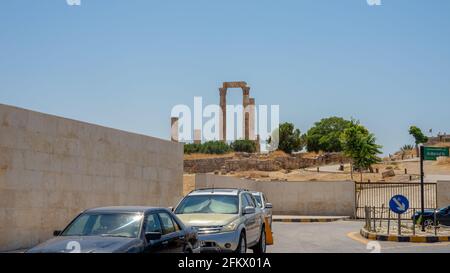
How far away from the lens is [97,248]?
28.8ft

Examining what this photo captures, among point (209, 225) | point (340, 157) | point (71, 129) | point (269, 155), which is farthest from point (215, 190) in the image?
point (340, 157)

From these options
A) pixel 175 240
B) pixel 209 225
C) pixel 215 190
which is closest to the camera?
pixel 175 240

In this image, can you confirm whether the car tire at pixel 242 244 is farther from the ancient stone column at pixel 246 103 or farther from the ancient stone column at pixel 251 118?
the ancient stone column at pixel 251 118

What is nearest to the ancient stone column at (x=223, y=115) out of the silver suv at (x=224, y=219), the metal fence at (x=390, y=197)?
the metal fence at (x=390, y=197)

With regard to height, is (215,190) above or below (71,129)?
below

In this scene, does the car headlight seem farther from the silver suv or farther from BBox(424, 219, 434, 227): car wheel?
BBox(424, 219, 434, 227): car wheel

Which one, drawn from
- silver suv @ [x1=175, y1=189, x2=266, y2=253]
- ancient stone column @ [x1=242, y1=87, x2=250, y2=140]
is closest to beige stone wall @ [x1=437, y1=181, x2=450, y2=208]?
silver suv @ [x1=175, y1=189, x2=266, y2=253]

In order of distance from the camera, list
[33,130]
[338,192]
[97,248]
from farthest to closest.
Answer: [338,192] → [33,130] → [97,248]

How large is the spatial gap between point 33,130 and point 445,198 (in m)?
27.4

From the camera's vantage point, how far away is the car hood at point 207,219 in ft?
44.9

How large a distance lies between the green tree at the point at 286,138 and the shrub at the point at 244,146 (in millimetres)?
4049

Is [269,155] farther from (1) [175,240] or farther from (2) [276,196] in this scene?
(1) [175,240]

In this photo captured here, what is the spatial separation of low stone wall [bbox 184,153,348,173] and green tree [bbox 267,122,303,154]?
11262mm

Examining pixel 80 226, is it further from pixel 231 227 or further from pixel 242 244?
pixel 242 244
